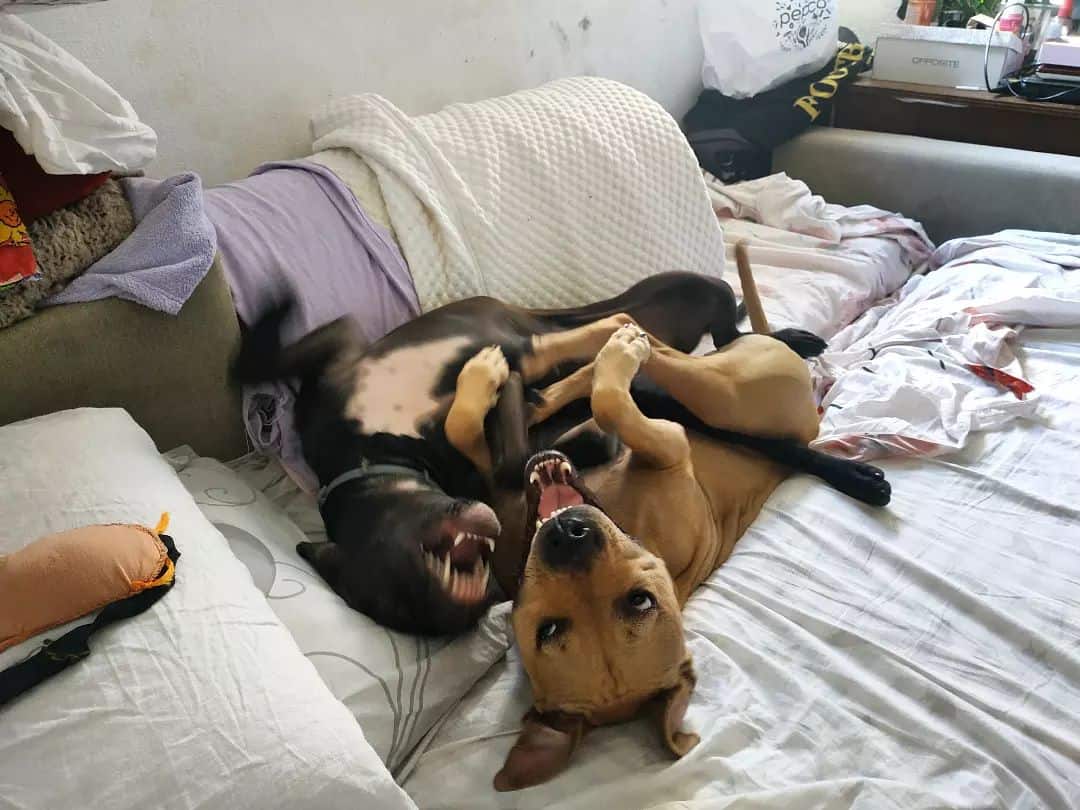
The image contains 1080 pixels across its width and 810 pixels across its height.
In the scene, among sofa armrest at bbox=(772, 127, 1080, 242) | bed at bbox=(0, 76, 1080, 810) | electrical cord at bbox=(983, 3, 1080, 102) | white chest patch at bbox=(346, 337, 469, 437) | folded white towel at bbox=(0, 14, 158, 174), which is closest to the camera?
bed at bbox=(0, 76, 1080, 810)

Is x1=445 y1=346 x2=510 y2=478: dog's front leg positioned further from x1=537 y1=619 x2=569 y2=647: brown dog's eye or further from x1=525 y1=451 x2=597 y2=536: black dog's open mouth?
x1=537 y1=619 x2=569 y2=647: brown dog's eye

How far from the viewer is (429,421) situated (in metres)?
1.42

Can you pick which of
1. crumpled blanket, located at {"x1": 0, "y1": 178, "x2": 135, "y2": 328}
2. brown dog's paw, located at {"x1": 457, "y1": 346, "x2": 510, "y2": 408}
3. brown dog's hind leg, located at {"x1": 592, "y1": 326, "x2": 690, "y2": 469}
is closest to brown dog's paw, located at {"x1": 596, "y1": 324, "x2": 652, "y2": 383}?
brown dog's hind leg, located at {"x1": 592, "y1": 326, "x2": 690, "y2": 469}

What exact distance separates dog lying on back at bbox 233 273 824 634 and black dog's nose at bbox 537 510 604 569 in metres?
0.11

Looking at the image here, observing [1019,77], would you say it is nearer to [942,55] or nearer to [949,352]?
[942,55]

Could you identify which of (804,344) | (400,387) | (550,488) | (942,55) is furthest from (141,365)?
(942,55)

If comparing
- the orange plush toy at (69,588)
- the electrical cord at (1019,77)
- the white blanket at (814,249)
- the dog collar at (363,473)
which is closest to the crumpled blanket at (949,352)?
the white blanket at (814,249)

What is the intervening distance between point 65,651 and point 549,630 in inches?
20.8

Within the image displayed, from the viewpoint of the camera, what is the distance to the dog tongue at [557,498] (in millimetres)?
1260

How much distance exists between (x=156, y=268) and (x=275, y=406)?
288mm

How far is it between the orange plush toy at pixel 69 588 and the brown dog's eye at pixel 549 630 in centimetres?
44

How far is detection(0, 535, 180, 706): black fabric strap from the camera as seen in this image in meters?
0.78

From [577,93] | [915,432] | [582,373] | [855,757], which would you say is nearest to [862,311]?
[915,432]

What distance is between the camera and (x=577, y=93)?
1.96 m
